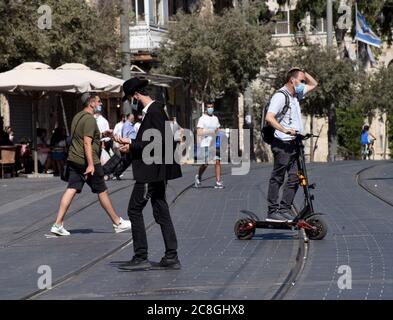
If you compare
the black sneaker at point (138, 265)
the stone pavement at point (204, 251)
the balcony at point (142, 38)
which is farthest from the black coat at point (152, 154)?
the balcony at point (142, 38)

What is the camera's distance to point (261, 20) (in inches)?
2053

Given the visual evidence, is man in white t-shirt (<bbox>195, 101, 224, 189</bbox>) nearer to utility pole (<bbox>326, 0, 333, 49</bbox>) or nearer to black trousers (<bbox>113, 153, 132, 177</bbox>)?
black trousers (<bbox>113, 153, 132, 177</bbox>)

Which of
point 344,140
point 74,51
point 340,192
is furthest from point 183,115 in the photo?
point 340,192

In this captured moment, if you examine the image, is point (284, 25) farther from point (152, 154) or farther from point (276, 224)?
point (152, 154)

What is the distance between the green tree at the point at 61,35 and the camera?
31.1 m

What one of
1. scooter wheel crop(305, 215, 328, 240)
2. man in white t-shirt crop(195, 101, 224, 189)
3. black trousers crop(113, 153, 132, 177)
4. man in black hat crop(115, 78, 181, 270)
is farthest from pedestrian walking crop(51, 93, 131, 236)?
man in white t-shirt crop(195, 101, 224, 189)

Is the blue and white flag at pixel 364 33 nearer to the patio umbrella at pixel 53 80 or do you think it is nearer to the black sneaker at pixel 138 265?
the patio umbrella at pixel 53 80

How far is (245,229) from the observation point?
14.1 meters

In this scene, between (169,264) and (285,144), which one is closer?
(169,264)

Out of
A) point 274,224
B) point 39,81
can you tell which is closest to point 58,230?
point 274,224

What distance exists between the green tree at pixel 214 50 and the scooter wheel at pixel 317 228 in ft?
98.9

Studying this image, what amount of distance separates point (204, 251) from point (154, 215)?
1.71m

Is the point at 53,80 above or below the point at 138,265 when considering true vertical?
above

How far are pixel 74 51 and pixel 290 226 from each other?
22.5m
